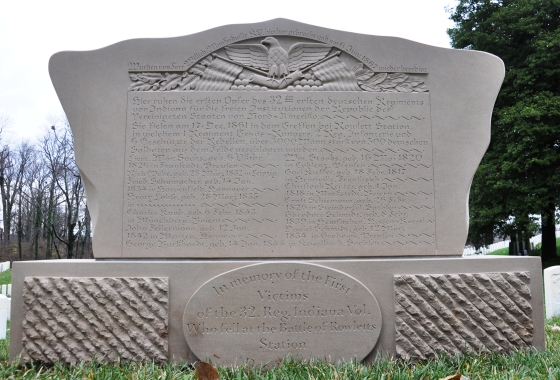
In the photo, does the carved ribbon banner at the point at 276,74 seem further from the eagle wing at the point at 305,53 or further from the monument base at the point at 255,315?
the monument base at the point at 255,315

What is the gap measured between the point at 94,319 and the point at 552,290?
8500 millimetres

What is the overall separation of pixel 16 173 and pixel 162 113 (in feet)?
93.1

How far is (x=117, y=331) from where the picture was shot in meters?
4.43

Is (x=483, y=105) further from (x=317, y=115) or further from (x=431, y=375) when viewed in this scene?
(x=431, y=375)

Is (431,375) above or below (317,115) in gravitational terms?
below

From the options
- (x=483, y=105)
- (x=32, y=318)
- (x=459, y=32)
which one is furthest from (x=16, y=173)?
(x=483, y=105)

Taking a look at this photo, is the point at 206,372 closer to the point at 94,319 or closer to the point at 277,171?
the point at 94,319

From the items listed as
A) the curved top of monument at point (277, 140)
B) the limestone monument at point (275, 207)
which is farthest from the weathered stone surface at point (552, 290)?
the curved top of monument at point (277, 140)

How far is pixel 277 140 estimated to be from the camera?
499 centimetres

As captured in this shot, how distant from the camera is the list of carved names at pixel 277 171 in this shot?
4.83 m

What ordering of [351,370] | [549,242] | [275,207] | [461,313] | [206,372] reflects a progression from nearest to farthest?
[206,372] → [351,370] → [461,313] → [275,207] → [549,242]

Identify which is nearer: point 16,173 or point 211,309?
point 211,309

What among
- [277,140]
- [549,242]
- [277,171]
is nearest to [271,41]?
[277,140]

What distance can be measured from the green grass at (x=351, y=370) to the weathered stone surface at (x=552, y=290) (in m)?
5.09
